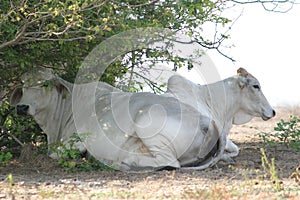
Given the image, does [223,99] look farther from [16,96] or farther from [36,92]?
[16,96]

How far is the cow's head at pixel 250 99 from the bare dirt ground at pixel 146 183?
0.64m

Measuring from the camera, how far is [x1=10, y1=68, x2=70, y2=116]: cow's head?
7.45 meters

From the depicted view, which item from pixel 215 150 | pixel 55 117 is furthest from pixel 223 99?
pixel 55 117

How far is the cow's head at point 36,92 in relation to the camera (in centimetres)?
745

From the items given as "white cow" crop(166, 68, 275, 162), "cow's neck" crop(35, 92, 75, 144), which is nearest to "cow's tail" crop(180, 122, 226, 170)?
"white cow" crop(166, 68, 275, 162)

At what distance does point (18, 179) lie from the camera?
19.0ft

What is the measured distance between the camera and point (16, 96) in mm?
7617

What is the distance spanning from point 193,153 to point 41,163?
1.50 m

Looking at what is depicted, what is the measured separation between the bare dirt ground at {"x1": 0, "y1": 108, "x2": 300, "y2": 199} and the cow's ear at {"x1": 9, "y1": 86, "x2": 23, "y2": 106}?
79 cm

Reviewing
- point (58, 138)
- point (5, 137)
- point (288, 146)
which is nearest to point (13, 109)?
point (5, 137)

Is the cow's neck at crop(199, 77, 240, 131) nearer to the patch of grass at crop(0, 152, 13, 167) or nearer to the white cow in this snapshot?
the white cow

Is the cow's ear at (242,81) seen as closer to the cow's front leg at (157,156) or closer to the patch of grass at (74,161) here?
the cow's front leg at (157,156)

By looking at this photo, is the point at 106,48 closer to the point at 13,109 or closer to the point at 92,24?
the point at 92,24

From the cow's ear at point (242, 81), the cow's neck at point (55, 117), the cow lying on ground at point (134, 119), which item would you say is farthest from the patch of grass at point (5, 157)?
the cow's ear at point (242, 81)
